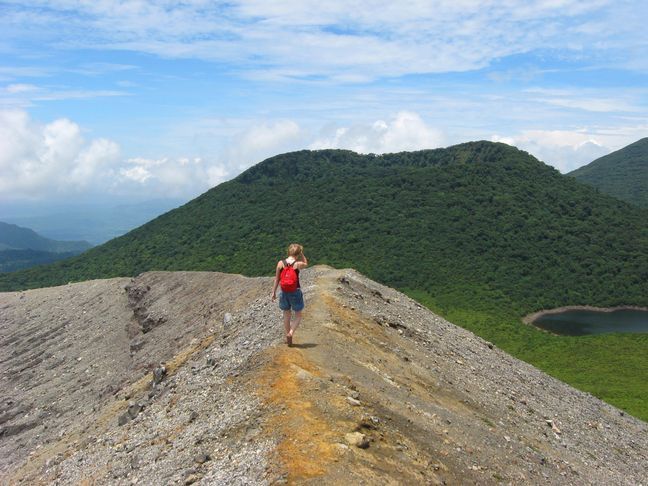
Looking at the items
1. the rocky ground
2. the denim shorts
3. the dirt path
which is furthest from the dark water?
the denim shorts

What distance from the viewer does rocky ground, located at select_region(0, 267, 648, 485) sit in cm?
1278

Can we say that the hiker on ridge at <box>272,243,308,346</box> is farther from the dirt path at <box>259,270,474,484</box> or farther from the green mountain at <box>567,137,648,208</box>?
the green mountain at <box>567,137,648,208</box>

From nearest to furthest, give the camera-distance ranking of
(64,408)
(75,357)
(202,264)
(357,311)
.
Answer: (357,311), (64,408), (75,357), (202,264)

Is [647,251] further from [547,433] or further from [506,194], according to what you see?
[547,433]

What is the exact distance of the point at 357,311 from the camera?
2367 cm

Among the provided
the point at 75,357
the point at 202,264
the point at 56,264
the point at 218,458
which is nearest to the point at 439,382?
the point at 218,458

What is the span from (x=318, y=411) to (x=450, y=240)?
82.4 meters

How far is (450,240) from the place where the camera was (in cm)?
9250

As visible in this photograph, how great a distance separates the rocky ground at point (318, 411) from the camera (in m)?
12.8

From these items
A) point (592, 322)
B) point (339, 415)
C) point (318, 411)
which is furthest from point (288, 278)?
point (592, 322)

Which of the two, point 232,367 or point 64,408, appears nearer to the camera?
point 232,367

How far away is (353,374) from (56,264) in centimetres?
10513

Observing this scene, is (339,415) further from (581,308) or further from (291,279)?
(581,308)

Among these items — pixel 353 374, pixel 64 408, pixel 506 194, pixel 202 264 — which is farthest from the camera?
pixel 506 194
